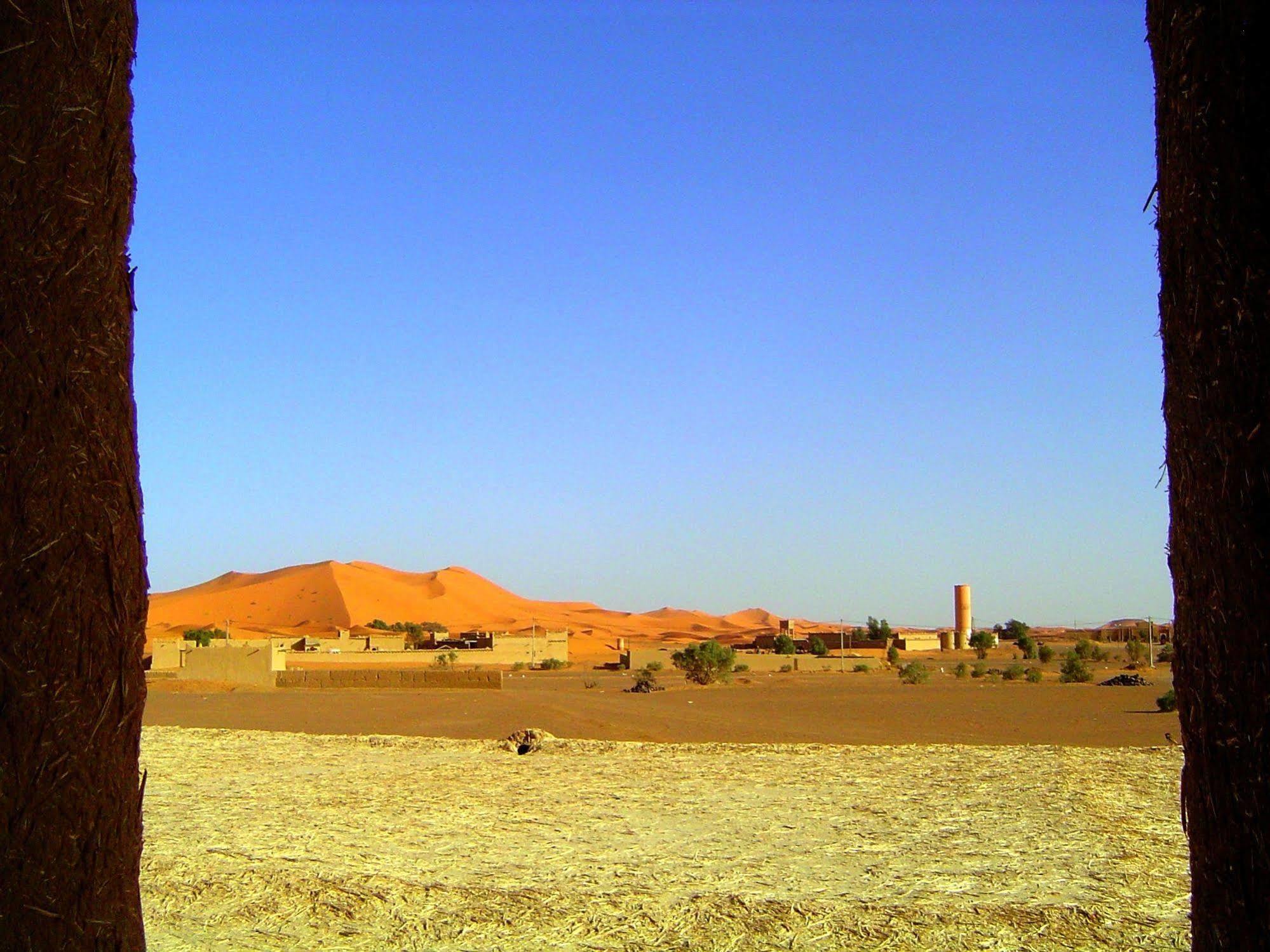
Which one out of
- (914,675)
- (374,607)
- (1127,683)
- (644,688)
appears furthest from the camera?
(374,607)

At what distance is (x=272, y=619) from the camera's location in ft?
354

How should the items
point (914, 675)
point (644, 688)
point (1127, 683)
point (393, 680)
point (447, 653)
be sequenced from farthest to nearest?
point (447, 653)
point (914, 675)
point (1127, 683)
point (393, 680)
point (644, 688)

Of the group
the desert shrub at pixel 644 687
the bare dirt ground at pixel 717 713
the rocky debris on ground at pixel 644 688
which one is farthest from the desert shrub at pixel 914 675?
the rocky debris on ground at pixel 644 688

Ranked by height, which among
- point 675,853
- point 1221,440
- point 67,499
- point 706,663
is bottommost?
point 706,663

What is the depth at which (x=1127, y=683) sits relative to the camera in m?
37.2

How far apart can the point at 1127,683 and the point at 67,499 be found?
126ft

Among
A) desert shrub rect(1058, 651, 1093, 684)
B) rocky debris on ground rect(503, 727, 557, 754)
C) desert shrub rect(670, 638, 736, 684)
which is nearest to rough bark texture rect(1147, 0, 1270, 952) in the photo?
rocky debris on ground rect(503, 727, 557, 754)

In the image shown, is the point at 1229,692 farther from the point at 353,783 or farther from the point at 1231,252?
the point at 353,783

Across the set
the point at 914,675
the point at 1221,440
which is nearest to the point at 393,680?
the point at 914,675

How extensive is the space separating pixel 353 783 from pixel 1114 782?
7858 mm

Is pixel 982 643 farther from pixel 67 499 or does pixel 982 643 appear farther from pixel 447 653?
pixel 67 499

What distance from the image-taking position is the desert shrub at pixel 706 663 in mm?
41750

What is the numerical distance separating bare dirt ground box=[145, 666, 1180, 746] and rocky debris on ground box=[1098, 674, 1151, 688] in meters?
0.57

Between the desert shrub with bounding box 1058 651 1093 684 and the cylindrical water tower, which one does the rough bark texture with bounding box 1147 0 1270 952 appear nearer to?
the desert shrub with bounding box 1058 651 1093 684
